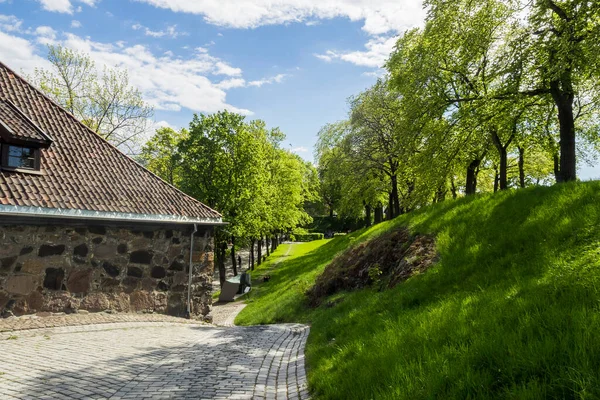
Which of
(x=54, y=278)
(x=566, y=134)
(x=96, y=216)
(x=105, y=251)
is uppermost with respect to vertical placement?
(x=566, y=134)

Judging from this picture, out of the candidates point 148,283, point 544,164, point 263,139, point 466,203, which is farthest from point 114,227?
point 544,164

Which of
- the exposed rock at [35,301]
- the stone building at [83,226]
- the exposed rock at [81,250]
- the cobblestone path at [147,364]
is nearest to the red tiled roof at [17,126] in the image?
the stone building at [83,226]

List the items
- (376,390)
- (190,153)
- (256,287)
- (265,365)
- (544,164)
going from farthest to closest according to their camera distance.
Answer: (544,164) < (256,287) < (190,153) < (265,365) < (376,390)

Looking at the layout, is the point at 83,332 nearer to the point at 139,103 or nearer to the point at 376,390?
the point at 376,390

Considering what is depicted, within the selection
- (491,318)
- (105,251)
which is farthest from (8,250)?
→ (491,318)

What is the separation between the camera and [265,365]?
6480 millimetres

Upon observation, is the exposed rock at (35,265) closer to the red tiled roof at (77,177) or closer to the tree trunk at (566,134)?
the red tiled roof at (77,177)

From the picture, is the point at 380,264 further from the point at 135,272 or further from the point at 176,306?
the point at 135,272

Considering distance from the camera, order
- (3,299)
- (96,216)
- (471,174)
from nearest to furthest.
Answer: (3,299)
(96,216)
(471,174)

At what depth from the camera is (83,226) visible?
999cm

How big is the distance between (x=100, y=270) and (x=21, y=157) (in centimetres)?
351

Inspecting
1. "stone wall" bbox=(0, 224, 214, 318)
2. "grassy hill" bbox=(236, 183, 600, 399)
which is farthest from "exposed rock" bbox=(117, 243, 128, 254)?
"grassy hill" bbox=(236, 183, 600, 399)

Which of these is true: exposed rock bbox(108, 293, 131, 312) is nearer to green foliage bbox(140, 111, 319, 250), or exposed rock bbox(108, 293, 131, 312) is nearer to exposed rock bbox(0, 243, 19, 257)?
exposed rock bbox(0, 243, 19, 257)

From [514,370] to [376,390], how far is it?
A: 4.31 feet
